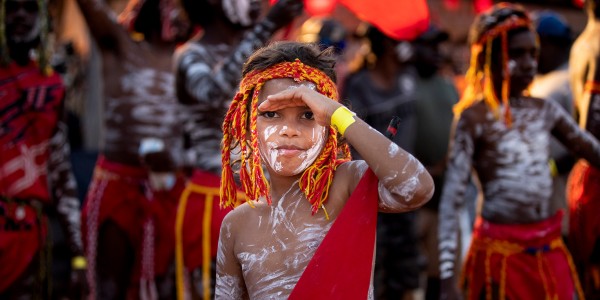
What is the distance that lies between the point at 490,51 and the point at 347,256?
2.20 meters

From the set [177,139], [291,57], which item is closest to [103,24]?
[177,139]

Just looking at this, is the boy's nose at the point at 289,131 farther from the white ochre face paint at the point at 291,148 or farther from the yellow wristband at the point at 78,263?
the yellow wristband at the point at 78,263

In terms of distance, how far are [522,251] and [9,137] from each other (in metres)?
2.64

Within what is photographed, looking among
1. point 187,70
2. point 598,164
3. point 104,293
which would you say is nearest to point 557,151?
point 598,164

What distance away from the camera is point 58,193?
184 inches

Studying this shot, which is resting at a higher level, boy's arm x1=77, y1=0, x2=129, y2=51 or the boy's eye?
the boy's eye

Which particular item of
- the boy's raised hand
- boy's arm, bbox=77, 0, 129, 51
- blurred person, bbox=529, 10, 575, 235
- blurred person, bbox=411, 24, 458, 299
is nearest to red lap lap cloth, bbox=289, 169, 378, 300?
the boy's raised hand

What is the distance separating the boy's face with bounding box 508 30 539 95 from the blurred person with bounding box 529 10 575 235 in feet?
3.33

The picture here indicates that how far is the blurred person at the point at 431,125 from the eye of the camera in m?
6.81

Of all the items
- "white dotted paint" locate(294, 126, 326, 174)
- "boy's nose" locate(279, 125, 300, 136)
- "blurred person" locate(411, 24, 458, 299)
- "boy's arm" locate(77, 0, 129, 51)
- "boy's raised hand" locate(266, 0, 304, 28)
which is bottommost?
"blurred person" locate(411, 24, 458, 299)

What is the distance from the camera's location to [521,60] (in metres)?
4.38

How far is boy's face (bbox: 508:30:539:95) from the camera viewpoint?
4.37 meters

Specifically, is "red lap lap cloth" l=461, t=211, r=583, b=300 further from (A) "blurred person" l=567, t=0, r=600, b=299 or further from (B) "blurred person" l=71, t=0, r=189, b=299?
(B) "blurred person" l=71, t=0, r=189, b=299

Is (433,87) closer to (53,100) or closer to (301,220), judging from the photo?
(53,100)
